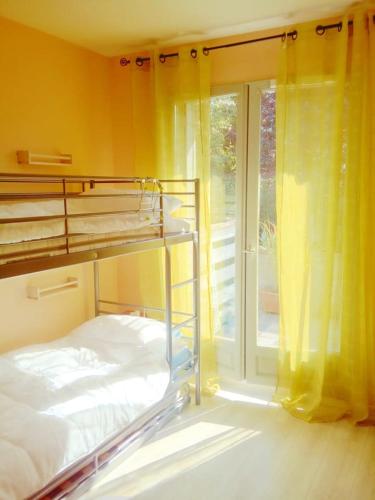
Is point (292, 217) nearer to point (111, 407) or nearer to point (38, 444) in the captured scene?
point (111, 407)

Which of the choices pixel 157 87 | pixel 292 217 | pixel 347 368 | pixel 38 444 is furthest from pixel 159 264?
pixel 38 444

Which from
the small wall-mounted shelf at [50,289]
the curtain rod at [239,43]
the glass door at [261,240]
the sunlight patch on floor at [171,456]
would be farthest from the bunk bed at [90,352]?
the curtain rod at [239,43]

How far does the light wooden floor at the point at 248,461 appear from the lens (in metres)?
2.34

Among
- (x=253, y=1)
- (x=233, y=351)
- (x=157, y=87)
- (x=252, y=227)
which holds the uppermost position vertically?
(x=253, y=1)

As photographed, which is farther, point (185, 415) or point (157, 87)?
point (157, 87)

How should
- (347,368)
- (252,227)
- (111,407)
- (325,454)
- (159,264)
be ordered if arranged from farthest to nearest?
(159,264) → (252,227) → (347,368) → (325,454) → (111,407)

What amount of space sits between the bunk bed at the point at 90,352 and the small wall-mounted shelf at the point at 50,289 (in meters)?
0.35

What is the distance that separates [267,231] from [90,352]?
1.55 metres

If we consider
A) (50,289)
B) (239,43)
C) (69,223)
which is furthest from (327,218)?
(50,289)

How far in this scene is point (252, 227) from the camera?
3.33 m

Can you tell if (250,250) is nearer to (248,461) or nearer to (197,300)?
(197,300)

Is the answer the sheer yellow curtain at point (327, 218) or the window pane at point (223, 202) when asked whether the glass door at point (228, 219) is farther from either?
the sheer yellow curtain at point (327, 218)

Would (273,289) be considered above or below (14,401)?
above

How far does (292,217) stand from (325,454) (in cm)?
153
